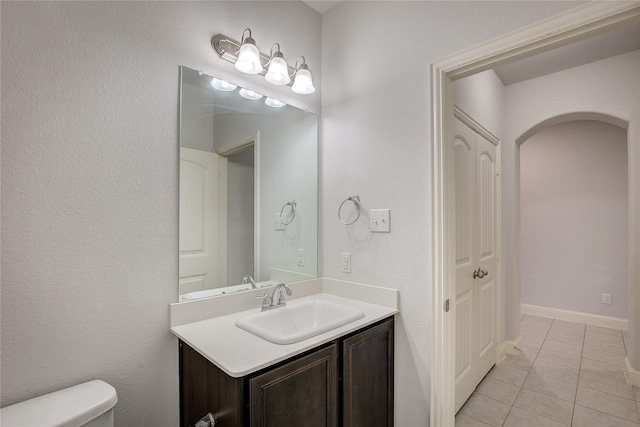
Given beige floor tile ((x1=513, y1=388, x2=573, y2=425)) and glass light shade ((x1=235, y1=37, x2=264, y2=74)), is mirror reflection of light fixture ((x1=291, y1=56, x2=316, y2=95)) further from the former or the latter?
beige floor tile ((x1=513, y1=388, x2=573, y2=425))

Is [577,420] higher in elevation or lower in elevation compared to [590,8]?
lower

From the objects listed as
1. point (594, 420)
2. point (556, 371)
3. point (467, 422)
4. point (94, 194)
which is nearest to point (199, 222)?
point (94, 194)

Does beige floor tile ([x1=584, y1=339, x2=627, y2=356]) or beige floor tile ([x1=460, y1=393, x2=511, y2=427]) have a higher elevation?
beige floor tile ([x1=584, y1=339, x2=627, y2=356])

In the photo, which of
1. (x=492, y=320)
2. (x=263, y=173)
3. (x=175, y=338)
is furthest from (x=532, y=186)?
(x=175, y=338)

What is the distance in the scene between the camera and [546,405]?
6.70 feet

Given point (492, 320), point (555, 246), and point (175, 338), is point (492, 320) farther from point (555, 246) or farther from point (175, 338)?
point (175, 338)

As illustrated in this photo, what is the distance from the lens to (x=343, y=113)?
1.87 m

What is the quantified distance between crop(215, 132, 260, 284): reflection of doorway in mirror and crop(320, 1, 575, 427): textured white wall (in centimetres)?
48

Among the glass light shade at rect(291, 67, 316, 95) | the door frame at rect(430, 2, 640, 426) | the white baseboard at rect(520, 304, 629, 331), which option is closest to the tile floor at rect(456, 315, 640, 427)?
the white baseboard at rect(520, 304, 629, 331)

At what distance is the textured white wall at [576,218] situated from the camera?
11.0ft

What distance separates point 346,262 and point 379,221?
0.34m

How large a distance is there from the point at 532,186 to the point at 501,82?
1748 millimetres

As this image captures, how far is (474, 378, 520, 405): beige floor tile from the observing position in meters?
2.14

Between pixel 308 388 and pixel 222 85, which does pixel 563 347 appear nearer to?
pixel 308 388
